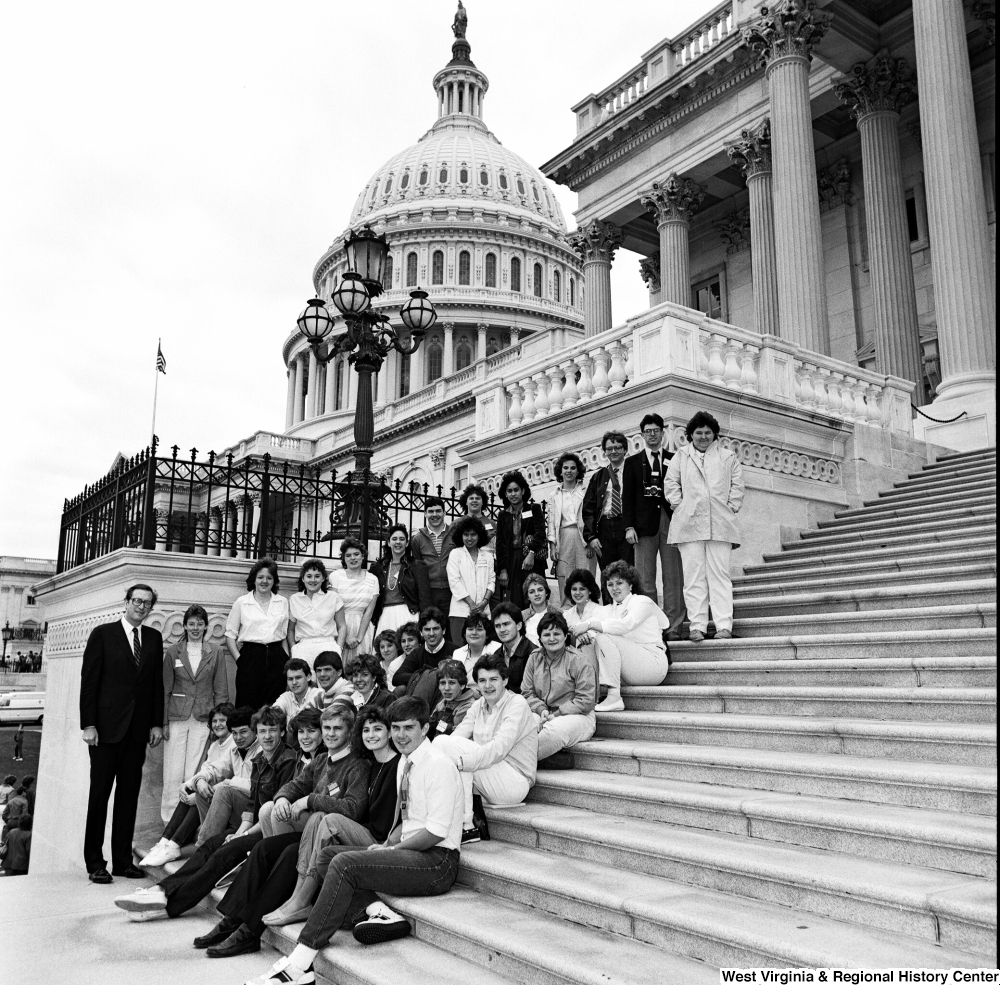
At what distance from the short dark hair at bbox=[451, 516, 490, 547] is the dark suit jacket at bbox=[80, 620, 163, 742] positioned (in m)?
2.94

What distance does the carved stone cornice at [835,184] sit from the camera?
25.2m

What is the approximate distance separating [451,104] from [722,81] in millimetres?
87043

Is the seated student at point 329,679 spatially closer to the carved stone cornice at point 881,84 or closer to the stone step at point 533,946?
the stone step at point 533,946

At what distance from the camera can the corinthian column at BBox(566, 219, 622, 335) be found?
29.2m

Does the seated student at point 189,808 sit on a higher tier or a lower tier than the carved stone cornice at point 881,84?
lower

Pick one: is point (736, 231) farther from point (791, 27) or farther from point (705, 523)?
point (705, 523)

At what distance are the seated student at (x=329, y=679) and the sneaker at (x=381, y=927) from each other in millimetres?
2515

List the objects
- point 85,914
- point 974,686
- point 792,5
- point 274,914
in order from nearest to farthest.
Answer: point 274,914 < point 974,686 < point 85,914 < point 792,5

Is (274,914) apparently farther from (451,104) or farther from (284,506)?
(451,104)

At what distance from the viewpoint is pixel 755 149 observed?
23922 millimetres

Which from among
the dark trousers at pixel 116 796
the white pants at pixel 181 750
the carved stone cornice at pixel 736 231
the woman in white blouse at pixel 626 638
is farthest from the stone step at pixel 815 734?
the carved stone cornice at pixel 736 231

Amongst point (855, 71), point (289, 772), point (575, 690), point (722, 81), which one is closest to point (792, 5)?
point (855, 71)

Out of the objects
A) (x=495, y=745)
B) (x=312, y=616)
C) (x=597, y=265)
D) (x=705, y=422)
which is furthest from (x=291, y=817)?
(x=597, y=265)

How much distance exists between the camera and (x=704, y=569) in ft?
29.0
